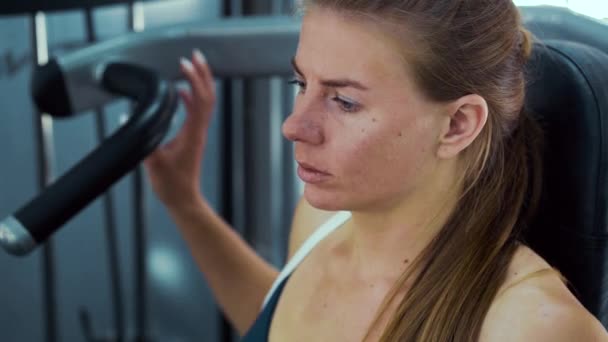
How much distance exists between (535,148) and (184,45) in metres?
0.57

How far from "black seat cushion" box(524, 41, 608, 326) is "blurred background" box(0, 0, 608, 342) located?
97cm

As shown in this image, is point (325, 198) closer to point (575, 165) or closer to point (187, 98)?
point (575, 165)

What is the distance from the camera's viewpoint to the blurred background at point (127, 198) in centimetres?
180

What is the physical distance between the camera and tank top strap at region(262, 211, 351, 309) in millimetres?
1103

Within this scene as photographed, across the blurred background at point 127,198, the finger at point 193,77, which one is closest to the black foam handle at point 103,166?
the finger at point 193,77

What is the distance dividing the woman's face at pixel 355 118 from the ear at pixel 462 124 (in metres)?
0.01

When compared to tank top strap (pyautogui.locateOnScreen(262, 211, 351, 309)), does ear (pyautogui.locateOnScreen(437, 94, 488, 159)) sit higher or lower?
higher

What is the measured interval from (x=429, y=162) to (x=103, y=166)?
382mm

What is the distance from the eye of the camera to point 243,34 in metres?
1.24

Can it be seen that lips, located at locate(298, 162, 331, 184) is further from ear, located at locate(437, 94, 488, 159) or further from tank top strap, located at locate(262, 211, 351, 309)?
tank top strap, located at locate(262, 211, 351, 309)

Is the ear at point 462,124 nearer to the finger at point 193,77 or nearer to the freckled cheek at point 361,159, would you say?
the freckled cheek at point 361,159

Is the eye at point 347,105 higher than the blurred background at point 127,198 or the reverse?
higher

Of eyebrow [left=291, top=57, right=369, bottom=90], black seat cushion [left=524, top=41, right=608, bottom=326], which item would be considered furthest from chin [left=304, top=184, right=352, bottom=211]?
black seat cushion [left=524, top=41, right=608, bottom=326]

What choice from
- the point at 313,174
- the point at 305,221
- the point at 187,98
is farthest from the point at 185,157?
the point at 313,174
